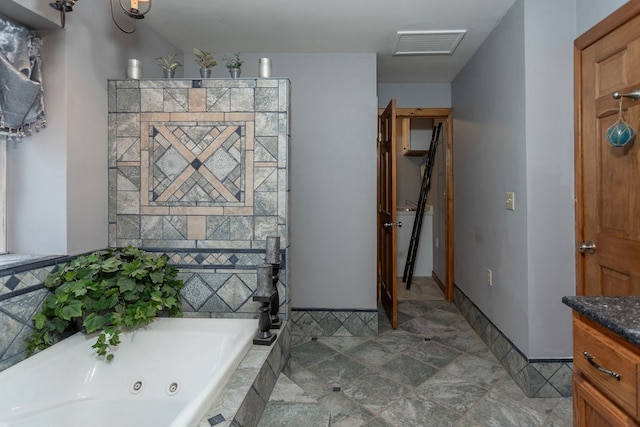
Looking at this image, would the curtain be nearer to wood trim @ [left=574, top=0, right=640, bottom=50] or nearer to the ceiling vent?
the ceiling vent

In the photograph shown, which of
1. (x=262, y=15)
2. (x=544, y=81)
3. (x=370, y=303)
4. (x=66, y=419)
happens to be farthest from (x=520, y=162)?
(x=66, y=419)

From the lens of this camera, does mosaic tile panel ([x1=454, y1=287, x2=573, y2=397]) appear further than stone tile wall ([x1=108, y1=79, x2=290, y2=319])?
No

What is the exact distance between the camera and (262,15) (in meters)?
2.51

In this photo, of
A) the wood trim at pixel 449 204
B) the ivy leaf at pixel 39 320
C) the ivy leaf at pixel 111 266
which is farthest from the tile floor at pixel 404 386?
the ivy leaf at pixel 39 320

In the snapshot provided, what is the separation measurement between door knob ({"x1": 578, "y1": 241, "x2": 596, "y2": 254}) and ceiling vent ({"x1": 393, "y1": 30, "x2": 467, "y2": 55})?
5.65ft

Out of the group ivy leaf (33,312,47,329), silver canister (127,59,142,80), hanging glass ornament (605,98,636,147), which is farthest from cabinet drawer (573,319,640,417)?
silver canister (127,59,142,80)

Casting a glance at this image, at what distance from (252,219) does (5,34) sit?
1544mm

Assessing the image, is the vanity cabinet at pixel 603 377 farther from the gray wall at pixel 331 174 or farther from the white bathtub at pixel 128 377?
the gray wall at pixel 331 174

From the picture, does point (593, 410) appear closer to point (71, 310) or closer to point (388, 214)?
point (71, 310)

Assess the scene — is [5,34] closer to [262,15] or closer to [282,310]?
[262,15]

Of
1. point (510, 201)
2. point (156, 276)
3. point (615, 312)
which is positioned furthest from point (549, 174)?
point (156, 276)

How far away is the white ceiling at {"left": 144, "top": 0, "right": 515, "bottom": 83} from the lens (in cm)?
236

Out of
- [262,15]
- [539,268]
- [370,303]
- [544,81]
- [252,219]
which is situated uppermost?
[262,15]

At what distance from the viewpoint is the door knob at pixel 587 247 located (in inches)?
77.5
